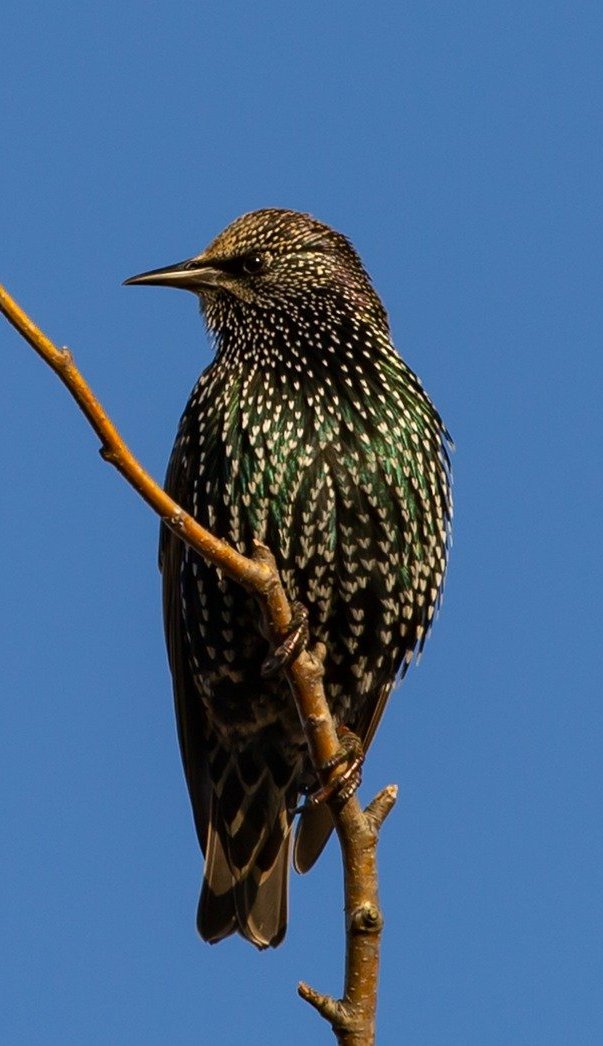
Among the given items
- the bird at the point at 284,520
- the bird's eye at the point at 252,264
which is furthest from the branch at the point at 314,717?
the bird's eye at the point at 252,264

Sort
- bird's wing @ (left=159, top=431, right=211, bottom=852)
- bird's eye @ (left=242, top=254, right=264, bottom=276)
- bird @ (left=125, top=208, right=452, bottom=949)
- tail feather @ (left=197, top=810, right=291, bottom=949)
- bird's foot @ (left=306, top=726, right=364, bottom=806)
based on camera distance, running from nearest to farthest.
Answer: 1. bird's foot @ (left=306, top=726, right=364, bottom=806)
2. bird @ (left=125, top=208, right=452, bottom=949)
3. bird's wing @ (left=159, top=431, right=211, bottom=852)
4. tail feather @ (left=197, top=810, right=291, bottom=949)
5. bird's eye @ (left=242, top=254, right=264, bottom=276)

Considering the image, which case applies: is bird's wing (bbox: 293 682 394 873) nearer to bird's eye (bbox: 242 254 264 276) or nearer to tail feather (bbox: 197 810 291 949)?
tail feather (bbox: 197 810 291 949)

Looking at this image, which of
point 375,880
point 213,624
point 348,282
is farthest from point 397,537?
point 375,880

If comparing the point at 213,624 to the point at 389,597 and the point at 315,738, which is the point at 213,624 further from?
the point at 315,738

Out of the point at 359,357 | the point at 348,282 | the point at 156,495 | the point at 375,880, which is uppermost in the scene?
the point at 348,282

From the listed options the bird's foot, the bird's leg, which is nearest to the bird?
the bird's foot

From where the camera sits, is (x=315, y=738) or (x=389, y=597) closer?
(x=315, y=738)

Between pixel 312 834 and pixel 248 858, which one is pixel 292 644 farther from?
pixel 248 858

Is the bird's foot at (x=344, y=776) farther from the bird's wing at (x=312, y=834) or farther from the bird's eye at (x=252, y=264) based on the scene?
the bird's eye at (x=252, y=264)
